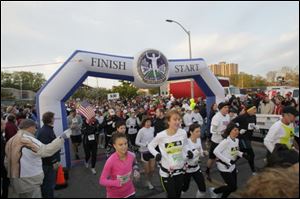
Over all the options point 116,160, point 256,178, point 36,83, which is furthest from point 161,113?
point 36,83

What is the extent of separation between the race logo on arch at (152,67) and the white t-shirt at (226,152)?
507 cm

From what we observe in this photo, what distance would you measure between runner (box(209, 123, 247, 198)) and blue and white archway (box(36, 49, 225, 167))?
4997 mm

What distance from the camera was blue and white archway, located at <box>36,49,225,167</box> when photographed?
315 inches

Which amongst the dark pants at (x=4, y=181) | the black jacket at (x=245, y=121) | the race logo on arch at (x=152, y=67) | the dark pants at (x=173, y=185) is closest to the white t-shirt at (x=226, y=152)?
the dark pants at (x=173, y=185)

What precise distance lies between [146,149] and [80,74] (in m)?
3.32

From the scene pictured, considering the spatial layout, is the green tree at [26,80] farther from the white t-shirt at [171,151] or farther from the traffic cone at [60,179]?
the white t-shirt at [171,151]

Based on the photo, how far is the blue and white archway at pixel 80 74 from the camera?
26.2ft

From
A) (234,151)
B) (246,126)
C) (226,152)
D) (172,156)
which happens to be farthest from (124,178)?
(246,126)

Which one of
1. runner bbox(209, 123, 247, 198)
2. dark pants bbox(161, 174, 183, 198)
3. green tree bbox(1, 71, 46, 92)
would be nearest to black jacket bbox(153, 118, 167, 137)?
runner bbox(209, 123, 247, 198)

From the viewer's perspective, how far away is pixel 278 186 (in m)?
1.21

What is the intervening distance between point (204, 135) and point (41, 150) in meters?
8.68

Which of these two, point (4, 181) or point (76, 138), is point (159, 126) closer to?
point (76, 138)

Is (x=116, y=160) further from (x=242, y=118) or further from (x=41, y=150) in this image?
(x=242, y=118)

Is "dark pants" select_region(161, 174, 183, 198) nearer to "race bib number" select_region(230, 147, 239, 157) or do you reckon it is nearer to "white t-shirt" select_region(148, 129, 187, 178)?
"white t-shirt" select_region(148, 129, 187, 178)
